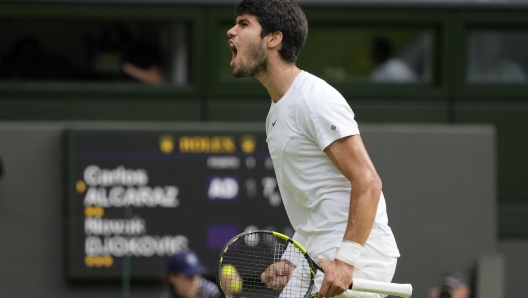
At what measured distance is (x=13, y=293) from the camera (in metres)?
7.66

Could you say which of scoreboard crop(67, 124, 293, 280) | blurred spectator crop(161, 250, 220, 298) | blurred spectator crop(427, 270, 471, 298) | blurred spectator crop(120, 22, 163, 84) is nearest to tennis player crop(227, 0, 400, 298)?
blurred spectator crop(161, 250, 220, 298)

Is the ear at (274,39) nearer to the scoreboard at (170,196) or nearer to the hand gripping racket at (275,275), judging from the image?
the hand gripping racket at (275,275)

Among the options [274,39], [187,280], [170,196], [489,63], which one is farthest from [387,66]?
[274,39]

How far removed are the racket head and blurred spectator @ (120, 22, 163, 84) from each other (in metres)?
3.87

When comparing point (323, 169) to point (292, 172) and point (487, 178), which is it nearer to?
point (292, 172)

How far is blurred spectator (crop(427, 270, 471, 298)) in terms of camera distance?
7418 millimetres

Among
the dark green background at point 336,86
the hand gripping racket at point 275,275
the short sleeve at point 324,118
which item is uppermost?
the dark green background at point 336,86

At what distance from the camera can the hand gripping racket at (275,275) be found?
11.9ft

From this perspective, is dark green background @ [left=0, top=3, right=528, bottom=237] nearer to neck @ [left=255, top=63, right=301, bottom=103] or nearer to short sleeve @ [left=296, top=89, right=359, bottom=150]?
neck @ [left=255, top=63, right=301, bottom=103]

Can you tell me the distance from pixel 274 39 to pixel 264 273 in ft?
3.02

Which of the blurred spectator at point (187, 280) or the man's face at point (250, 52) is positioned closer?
the man's face at point (250, 52)

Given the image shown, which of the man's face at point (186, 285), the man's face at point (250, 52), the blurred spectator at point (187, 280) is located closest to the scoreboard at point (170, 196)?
the blurred spectator at point (187, 280)

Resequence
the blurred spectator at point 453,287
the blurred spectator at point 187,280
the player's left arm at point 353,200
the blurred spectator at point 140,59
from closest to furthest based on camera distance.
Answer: the player's left arm at point 353,200 < the blurred spectator at point 187,280 < the blurred spectator at point 453,287 < the blurred spectator at point 140,59

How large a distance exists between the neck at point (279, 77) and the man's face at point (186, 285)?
9.42 ft
